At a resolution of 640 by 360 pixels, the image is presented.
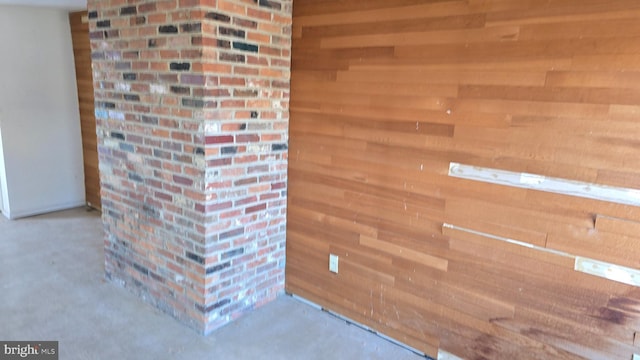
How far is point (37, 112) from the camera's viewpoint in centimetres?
438

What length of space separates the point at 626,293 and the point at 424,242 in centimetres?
91

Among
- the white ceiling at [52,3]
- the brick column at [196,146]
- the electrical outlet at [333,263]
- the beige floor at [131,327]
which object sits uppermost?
the white ceiling at [52,3]

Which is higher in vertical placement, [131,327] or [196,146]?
[196,146]

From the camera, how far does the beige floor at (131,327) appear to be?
2.38m

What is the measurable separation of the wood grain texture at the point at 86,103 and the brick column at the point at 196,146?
1.80 metres

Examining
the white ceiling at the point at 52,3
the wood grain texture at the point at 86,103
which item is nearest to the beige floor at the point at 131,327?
the wood grain texture at the point at 86,103

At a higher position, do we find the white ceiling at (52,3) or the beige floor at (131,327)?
the white ceiling at (52,3)

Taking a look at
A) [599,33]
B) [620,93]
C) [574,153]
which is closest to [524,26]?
[599,33]

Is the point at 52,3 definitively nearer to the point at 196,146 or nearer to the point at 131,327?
the point at 196,146

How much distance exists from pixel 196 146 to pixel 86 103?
9.72 ft

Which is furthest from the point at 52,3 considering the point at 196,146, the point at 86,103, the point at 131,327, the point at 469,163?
the point at 469,163

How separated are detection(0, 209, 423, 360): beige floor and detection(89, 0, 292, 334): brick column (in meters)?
0.12

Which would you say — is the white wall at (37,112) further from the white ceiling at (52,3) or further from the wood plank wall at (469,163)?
the wood plank wall at (469,163)

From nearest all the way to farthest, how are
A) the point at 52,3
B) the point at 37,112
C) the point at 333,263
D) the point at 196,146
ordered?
the point at 196,146
the point at 333,263
the point at 52,3
the point at 37,112
